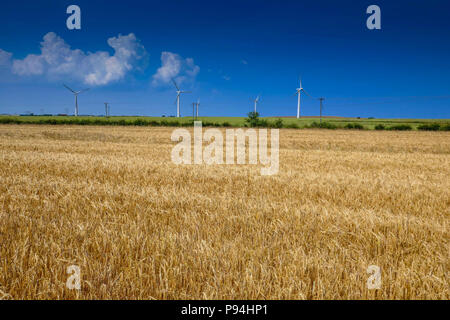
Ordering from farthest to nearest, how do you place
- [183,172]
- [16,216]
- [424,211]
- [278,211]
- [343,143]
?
1. [343,143]
2. [183,172]
3. [424,211]
4. [278,211]
5. [16,216]

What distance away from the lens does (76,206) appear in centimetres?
482

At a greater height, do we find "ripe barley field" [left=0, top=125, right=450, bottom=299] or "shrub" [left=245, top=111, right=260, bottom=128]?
"shrub" [left=245, top=111, right=260, bottom=128]

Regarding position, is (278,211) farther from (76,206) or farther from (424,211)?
(76,206)

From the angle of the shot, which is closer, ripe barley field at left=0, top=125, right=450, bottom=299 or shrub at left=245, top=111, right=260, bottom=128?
ripe barley field at left=0, top=125, right=450, bottom=299

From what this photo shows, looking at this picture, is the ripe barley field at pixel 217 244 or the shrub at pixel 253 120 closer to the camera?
the ripe barley field at pixel 217 244

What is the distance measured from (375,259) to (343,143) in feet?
82.2

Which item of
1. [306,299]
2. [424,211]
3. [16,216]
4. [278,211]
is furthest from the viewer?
[424,211]

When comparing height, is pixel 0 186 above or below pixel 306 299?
above

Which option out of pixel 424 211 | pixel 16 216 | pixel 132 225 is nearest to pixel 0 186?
pixel 16 216

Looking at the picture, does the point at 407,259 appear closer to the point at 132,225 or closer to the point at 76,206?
the point at 132,225

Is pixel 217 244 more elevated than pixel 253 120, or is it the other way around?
pixel 253 120

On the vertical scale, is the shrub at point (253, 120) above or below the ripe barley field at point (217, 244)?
above

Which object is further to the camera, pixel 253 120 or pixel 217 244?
pixel 253 120

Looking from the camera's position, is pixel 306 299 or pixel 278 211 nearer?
pixel 306 299
